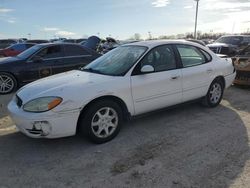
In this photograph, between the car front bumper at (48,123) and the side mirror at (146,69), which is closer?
the car front bumper at (48,123)

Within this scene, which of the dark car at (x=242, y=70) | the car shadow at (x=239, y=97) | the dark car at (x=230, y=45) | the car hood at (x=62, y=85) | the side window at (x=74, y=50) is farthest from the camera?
the dark car at (x=230, y=45)

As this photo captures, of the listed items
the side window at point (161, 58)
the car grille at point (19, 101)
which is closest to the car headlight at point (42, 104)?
the car grille at point (19, 101)

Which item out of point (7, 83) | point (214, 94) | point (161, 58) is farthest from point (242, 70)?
point (7, 83)

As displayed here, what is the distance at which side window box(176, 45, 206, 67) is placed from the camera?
5.15m

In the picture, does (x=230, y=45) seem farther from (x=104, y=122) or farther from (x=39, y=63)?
(x=104, y=122)

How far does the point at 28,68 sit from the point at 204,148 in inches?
246

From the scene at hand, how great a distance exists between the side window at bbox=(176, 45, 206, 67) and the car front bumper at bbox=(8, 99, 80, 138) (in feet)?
8.04

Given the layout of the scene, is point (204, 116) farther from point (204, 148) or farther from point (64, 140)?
point (64, 140)

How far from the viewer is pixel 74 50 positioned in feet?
30.5

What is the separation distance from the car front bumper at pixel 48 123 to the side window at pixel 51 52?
5.10 m

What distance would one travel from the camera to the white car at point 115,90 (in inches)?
149

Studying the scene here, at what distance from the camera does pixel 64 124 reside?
12.4 feet

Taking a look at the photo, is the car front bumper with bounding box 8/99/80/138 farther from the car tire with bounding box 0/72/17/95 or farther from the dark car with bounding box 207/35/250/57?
the dark car with bounding box 207/35/250/57

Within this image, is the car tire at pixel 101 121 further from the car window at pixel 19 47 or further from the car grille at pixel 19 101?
the car window at pixel 19 47
